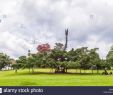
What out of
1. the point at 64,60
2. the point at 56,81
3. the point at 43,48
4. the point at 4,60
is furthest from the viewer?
the point at 4,60

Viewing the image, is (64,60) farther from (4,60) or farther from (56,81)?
(56,81)

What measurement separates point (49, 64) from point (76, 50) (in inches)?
455

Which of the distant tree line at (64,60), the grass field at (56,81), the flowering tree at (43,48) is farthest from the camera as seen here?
the flowering tree at (43,48)

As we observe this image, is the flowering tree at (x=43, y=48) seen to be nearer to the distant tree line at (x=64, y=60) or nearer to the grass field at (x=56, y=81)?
the distant tree line at (x=64, y=60)

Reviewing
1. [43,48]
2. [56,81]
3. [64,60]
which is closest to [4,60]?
[43,48]

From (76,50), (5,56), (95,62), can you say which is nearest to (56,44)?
(76,50)

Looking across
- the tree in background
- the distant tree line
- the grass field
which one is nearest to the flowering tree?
the distant tree line

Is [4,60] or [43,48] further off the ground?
[43,48]

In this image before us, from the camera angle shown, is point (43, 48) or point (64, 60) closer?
point (64, 60)

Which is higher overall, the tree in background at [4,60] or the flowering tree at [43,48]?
the flowering tree at [43,48]

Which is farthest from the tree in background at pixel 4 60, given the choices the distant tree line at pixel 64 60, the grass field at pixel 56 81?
the grass field at pixel 56 81

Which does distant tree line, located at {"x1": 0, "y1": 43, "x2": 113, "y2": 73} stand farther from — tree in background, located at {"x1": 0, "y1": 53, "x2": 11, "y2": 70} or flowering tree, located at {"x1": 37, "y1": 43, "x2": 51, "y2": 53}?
tree in background, located at {"x1": 0, "y1": 53, "x2": 11, "y2": 70}

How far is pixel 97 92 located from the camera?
4241 centimetres

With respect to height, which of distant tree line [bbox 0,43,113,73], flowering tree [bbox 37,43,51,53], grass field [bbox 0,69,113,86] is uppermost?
flowering tree [bbox 37,43,51,53]
